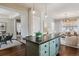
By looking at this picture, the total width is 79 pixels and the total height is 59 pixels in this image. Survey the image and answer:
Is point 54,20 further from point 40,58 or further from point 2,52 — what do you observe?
point 2,52

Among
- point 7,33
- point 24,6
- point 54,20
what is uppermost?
point 24,6

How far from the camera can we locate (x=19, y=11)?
1.64m

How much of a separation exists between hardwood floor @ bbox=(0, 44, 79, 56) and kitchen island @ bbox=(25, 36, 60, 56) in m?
0.10

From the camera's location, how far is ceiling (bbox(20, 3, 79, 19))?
1677 millimetres

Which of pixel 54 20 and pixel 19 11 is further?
pixel 54 20

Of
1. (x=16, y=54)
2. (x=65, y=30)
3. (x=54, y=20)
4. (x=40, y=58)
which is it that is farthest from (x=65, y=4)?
(x=16, y=54)

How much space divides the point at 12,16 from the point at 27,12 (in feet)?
1.02

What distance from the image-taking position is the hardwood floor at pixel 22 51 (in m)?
1.64

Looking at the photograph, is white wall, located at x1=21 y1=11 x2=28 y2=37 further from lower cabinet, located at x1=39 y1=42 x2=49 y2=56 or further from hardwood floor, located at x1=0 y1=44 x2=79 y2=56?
lower cabinet, located at x1=39 y1=42 x2=49 y2=56

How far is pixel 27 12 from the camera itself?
169 centimetres

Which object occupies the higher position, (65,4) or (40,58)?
(65,4)

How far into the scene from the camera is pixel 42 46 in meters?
1.61

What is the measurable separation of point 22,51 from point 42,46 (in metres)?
0.44

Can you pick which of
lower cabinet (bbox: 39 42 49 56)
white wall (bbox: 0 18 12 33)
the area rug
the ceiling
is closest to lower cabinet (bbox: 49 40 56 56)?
lower cabinet (bbox: 39 42 49 56)
